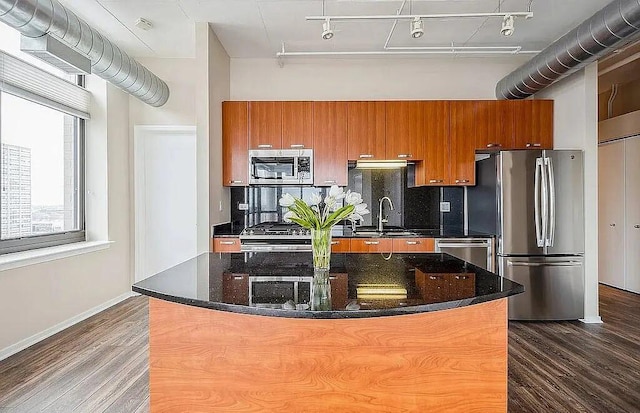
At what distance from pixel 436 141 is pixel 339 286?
343 centimetres

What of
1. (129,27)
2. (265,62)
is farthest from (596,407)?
(129,27)

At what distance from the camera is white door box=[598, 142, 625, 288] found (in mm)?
6209

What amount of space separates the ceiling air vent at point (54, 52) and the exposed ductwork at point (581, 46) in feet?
13.5

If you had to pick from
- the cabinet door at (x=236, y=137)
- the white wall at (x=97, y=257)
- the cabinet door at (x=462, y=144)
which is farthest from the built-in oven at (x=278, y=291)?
the cabinet door at (x=462, y=144)

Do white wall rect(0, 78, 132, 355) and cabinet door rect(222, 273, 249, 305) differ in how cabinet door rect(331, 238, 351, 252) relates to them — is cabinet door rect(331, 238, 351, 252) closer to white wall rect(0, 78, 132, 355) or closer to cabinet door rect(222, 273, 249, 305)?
cabinet door rect(222, 273, 249, 305)

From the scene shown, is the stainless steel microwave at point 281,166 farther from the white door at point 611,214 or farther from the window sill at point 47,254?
the white door at point 611,214

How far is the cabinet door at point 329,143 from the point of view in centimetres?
491

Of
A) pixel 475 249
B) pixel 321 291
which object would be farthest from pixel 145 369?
pixel 475 249

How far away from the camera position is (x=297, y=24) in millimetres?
4359

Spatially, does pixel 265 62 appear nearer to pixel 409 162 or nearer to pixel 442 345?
pixel 409 162

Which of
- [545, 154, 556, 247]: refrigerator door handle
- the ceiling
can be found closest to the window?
the ceiling

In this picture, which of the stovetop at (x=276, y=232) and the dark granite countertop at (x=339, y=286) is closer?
the dark granite countertop at (x=339, y=286)

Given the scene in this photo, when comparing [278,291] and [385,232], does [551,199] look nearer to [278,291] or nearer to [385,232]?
[385,232]

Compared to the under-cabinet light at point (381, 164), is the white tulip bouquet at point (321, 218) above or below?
below
